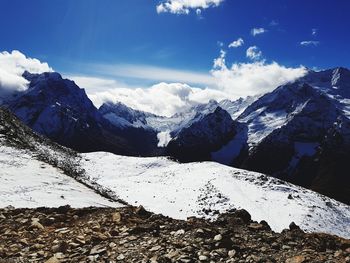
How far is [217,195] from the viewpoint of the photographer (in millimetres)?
63875

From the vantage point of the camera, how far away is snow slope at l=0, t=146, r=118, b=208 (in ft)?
103

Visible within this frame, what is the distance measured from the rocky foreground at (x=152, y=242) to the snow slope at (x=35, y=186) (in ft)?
49.3

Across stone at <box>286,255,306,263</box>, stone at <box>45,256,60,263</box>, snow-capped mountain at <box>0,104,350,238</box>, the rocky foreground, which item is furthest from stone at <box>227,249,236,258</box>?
snow-capped mountain at <box>0,104,350,238</box>

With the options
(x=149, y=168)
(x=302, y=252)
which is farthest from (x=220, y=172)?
(x=302, y=252)

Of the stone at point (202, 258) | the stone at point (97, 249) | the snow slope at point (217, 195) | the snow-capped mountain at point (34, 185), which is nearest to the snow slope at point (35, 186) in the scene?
the snow-capped mountain at point (34, 185)

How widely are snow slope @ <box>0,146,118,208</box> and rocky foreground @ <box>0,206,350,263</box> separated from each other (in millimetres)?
15017

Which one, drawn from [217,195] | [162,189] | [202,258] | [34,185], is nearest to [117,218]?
[202,258]

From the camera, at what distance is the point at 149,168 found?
93.8 m

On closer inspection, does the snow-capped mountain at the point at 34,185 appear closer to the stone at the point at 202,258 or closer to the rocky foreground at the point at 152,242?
the rocky foreground at the point at 152,242

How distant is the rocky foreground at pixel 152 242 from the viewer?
35.3ft

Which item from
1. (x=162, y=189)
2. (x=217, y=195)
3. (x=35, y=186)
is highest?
(x=35, y=186)

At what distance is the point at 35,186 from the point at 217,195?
32727 mm

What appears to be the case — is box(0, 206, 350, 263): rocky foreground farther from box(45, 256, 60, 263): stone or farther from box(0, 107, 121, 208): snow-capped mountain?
box(0, 107, 121, 208): snow-capped mountain

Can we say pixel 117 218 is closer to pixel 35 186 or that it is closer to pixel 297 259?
pixel 297 259
